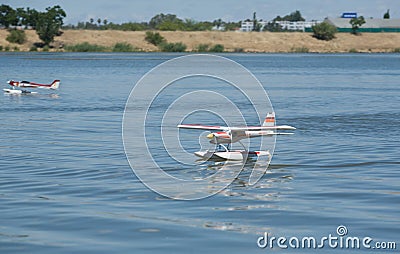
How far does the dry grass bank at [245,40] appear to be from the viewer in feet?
569

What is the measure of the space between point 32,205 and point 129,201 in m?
2.08

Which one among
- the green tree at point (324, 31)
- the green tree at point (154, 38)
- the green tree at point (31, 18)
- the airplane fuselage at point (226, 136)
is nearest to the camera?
the airplane fuselage at point (226, 136)

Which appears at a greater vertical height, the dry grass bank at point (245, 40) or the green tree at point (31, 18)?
the green tree at point (31, 18)

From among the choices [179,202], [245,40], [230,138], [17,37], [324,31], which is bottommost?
[245,40]

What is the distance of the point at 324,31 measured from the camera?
18962 cm

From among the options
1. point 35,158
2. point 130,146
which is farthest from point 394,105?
point 35,158

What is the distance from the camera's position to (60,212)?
1717 centimetres

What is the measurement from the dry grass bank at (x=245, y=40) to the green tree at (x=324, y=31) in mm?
1248

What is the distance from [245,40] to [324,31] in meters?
18.2

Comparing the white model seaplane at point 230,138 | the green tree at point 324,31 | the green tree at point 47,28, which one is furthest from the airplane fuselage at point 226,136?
the green tree at point 324,31

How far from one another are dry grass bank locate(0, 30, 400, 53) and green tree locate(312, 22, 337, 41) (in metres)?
1.25

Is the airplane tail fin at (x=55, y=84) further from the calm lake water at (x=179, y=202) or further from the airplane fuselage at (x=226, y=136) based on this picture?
the airplane fuselage at (x=226, y=136)

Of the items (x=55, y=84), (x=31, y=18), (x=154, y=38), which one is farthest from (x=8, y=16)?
(x=55, y=84)

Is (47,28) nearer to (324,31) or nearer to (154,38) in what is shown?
(154,38)
